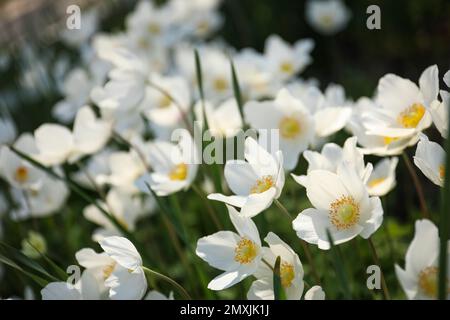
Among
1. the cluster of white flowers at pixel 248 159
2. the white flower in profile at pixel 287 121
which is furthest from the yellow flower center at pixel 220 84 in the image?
the white flower in profile at pixel 287 121

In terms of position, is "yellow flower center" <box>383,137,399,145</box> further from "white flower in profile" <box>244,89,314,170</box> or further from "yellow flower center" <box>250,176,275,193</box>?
"yellow flower center" <box>250,176,275,193</box>

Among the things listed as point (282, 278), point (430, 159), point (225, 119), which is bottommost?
point (282, 278)

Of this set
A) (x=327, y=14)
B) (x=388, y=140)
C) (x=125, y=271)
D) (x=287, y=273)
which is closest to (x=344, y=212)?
(x=287, y=273)

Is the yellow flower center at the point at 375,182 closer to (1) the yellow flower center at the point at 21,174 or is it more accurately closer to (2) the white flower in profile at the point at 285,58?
(2) the white flower in profile at the point at 285,58

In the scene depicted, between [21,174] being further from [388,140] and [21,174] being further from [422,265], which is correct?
[422,265]
